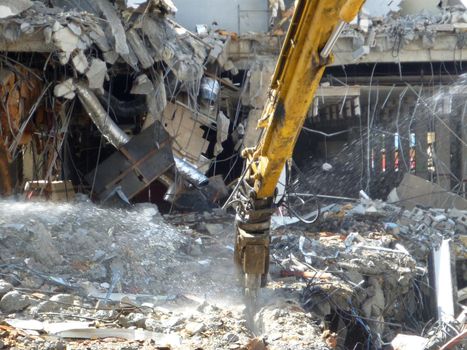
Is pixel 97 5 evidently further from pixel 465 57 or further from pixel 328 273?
pixel 465 57

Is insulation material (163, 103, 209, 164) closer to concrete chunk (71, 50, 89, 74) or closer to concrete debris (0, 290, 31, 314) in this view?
concrete chunk (71, 50, 89, 74)

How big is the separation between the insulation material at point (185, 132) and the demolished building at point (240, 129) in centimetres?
3

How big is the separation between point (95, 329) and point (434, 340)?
434 centimetres

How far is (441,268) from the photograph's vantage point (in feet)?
33.2

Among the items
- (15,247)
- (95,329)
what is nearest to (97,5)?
(15,247)

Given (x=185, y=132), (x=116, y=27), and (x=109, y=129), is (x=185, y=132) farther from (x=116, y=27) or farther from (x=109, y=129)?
(x=116, y=27)

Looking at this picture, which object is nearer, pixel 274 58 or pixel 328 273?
pixel 328 273

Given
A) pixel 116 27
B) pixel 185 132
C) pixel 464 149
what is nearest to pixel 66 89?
pixel 116 27

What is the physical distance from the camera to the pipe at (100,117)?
436 inches

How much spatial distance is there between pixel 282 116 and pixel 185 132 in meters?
7.71

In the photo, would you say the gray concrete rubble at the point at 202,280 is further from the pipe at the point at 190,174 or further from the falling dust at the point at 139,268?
the pipe at the point at 190,174

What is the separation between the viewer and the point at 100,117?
11.3m

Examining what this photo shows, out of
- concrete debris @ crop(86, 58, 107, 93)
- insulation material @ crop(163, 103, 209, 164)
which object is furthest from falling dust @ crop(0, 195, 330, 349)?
insulation material @ crop(163, 103, 209, 164)

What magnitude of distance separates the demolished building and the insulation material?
→ 0.03 metres
